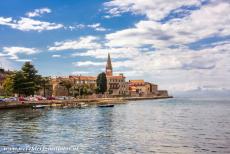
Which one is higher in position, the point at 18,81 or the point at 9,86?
the point at 18,81

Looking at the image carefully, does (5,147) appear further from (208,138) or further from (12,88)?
(12,88)

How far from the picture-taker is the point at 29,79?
14762cm

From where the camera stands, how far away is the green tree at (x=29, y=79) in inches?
5743

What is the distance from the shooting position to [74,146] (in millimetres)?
43031

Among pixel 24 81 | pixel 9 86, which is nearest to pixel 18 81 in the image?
pixel 24 81

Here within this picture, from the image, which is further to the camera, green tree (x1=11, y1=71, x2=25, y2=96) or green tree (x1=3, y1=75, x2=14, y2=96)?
green tree (x1=3, y1=75, x2=14, y2=96)

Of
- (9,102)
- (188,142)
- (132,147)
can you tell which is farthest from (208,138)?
(9,102)

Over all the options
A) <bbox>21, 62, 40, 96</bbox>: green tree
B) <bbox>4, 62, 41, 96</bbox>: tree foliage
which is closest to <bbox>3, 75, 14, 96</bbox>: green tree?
<bbox>4, 62, 41, 96</bbox>: tree foliage

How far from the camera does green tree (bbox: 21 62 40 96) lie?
14588 cm

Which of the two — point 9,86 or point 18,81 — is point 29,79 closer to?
point 18,81

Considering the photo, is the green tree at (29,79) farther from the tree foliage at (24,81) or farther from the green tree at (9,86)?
the green tree at (9,86)

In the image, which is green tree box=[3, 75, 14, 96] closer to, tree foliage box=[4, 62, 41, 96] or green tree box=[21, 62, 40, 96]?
tree foliage box=[4, 62, 41, 96]

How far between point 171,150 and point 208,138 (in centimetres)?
1198

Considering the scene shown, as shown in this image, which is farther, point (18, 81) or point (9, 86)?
point (9, 86)
